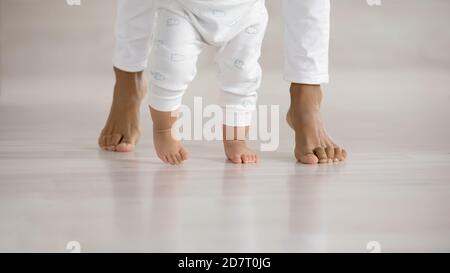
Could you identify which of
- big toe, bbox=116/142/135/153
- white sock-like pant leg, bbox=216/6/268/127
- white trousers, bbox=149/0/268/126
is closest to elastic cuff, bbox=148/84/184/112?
white trousers, bbox=149/0/268/126

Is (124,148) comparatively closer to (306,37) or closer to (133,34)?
(133,34)

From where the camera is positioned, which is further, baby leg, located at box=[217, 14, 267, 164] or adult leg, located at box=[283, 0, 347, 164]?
adult leg, located at box=[283, 0, 347, 164]

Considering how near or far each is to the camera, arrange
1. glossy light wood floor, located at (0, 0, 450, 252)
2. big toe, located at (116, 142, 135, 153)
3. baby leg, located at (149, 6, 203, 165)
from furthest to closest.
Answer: big toe, located at (116, 142, 135, 153) → baby leg, located at (149, 6, 203, 165) → glossy light wood floor, located at (0, 0, 450, 252)

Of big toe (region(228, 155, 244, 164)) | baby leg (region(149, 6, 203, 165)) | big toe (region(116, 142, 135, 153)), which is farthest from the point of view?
big toe (region(116, 142, 135, 153))

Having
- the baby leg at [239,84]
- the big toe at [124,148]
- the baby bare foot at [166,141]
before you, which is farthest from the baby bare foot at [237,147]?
the big toe at [124,148]

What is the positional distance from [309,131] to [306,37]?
0.70 ft

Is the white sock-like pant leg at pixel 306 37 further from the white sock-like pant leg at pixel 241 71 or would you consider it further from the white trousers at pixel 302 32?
the white sock-like pant leg at pixel 241 71

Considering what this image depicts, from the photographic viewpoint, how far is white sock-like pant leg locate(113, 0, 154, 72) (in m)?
2.35

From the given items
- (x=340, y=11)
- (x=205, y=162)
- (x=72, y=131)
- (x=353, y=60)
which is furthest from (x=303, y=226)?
(x=340, y=11)

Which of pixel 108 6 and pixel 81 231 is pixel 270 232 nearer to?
pixel 81 231

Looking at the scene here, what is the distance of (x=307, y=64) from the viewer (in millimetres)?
2273

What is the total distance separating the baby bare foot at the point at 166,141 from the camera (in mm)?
2143

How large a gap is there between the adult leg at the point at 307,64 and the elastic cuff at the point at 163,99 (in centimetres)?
30

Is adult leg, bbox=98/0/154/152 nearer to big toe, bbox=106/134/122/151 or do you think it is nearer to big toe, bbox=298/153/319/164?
big toe, bbox=106/134/122/151
